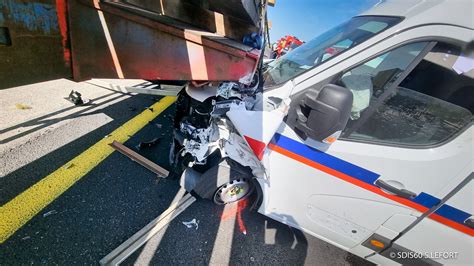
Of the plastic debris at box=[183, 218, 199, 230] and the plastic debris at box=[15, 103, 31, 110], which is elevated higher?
the plastic debris at box=[15, 103, 31, 110]

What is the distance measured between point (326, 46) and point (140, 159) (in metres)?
2.50

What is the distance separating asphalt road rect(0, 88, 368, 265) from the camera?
73.0 inches

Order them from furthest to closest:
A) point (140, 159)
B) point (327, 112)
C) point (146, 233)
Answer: point (140, 159) → point (146, 233) → point (327, 112)

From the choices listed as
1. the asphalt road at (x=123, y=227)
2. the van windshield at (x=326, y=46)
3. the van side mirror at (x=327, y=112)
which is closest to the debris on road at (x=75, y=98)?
the asphalt road at (x=123, y=227)

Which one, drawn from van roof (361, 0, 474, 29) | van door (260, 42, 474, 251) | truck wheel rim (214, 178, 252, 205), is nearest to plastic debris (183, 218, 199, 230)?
truck wheel rim (214, 178, 252, 205)

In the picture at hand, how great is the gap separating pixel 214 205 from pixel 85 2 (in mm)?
2196

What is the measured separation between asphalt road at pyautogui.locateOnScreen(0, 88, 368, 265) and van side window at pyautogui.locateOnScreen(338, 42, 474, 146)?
141 cm

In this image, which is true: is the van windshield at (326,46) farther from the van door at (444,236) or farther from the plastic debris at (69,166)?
the plastic debris at (69,166)

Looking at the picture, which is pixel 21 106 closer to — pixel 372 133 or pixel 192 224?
pixel 192 224

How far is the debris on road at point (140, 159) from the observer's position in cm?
274

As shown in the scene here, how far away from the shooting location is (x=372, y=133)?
1801mm

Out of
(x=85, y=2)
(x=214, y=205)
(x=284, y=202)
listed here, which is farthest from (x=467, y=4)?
(x=214, y=205)

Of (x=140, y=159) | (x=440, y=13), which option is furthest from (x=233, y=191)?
(x=440, y=13)

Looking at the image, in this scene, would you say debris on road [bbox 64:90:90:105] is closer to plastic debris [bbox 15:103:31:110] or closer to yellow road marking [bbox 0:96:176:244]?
plastic debris [bbox 15:103:31:110]
